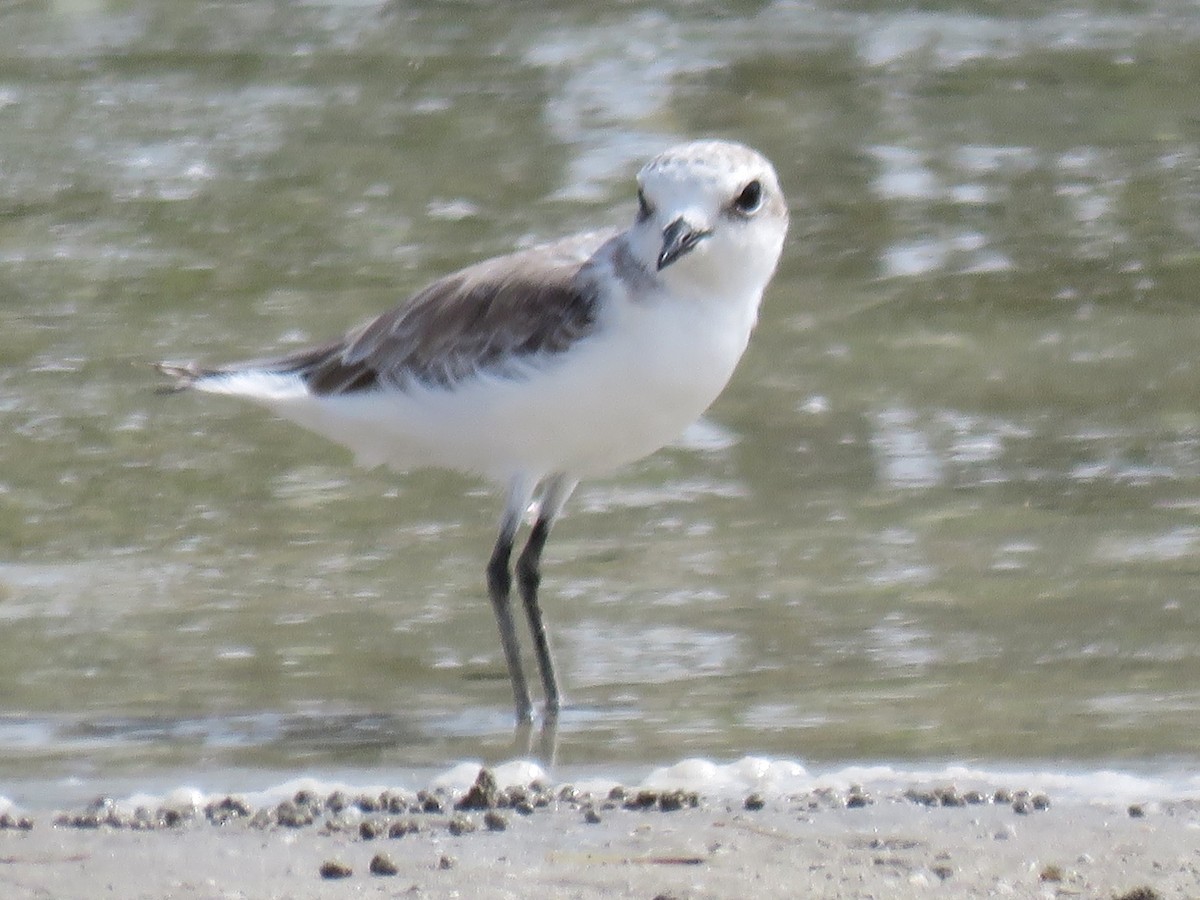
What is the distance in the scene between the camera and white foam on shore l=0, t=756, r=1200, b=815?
15.4 ft

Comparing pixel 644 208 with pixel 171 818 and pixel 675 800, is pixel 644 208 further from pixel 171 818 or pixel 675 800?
pixel 171 818

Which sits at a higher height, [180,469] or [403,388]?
[403,388]

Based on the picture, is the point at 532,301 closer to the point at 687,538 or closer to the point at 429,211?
the point at 687,538

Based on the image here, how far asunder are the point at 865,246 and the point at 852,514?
3.50 m

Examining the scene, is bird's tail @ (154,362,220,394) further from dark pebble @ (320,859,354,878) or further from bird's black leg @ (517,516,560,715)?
dark pebble @ (320,859,354,878)

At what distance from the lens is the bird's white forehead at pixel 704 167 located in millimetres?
5711

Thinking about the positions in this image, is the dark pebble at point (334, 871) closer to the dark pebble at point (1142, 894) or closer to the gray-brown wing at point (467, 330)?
the dark pebble at point (1142, 894)

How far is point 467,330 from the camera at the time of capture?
6.37 metres

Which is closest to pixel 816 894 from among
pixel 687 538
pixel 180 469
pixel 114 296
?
pixel 687 538

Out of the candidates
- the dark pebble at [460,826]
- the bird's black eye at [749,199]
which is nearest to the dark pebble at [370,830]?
the dark pebble at [460,826]

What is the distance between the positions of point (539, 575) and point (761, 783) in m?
1.75

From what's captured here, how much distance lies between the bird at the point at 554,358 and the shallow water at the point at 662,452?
43 cm

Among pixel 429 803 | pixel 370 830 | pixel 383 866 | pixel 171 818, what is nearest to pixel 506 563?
pixel 429 803

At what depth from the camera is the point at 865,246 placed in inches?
416
